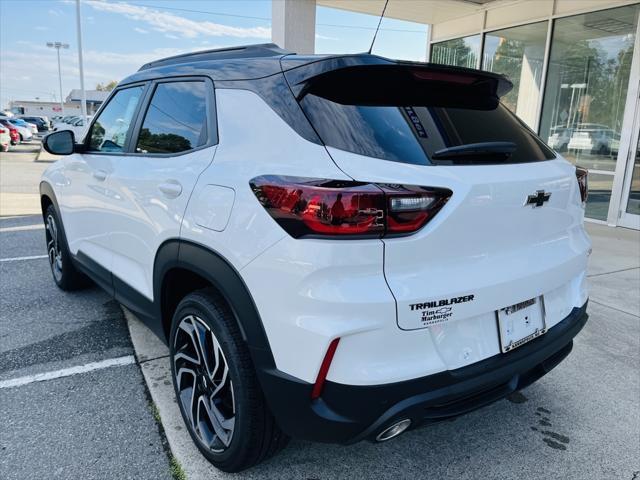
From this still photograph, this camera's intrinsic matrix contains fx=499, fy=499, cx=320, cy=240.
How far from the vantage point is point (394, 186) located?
167 centimetres

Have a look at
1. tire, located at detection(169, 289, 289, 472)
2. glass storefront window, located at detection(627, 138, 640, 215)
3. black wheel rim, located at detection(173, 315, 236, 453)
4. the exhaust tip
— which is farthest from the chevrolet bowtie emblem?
glass storefront window, located at detection(627, 138, 640, 215)

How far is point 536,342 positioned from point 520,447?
652mm

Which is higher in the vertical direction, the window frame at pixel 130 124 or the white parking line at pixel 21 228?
the window frame at pixel 130 124

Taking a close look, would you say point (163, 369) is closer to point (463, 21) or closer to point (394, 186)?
point (394, 186)

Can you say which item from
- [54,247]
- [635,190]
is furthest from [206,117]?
[635,190]

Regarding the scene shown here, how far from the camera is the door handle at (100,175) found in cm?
311

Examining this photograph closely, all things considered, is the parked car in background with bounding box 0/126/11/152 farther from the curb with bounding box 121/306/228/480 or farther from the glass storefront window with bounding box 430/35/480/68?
the curb with bounding box 121/306/228/480

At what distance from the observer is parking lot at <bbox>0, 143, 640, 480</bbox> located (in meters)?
2.28

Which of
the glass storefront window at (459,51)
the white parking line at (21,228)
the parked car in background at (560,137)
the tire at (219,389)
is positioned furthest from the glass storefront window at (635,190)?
the white parking line at (21,228)

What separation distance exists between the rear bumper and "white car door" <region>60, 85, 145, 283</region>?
5.67 ft

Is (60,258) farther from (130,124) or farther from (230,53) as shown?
(230,53)

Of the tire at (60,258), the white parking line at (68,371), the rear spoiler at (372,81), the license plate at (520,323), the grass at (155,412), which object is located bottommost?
the white parking line at (68,371)

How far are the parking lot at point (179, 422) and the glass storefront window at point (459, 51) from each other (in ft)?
26.6

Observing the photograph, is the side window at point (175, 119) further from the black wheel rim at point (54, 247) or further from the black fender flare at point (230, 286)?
the black wheel rim at point (54, 247)
